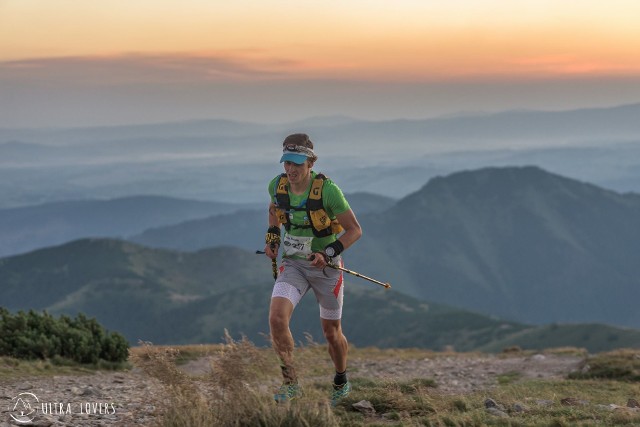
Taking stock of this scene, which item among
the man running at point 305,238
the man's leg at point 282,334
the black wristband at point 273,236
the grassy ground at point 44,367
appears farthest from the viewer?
→ the grassy ground at point 44,367

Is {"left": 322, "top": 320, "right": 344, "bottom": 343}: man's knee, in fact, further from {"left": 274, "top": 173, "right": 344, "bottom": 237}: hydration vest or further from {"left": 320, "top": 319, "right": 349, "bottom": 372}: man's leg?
{"left": 274, "top": 173, "right": 344, "bottom": 237}: hydration vest

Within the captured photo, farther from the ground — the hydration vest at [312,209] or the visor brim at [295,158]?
the visor brim at [295,158]

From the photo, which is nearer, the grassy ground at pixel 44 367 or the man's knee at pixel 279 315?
the man's knee at pixel 279 315

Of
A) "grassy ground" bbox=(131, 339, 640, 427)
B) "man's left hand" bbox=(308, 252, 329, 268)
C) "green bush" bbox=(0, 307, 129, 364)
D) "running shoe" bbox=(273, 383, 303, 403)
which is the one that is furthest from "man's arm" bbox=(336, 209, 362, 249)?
"green bush" bbox=(0, 307, 129, 364)

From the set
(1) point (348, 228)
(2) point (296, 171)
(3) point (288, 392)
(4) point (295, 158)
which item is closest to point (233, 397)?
(3) point (288, 392)

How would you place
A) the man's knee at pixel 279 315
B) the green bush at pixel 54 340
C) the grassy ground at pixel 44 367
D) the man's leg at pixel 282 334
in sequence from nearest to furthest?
1. the man's leg at pixel 282 334
2. the man's knee at pixel 279 315
3. the grassy ground at pixel 44 367
4. the green bush at pixel 54 340

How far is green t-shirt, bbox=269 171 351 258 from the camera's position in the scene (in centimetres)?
935

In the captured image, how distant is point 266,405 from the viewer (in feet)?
25.6

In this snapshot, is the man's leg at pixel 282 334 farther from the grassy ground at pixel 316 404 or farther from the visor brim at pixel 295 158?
the visor brim at pixel 295 158

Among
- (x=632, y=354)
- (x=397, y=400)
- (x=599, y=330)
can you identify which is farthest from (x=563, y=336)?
(x=397, y=400)

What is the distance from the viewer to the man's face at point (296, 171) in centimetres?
931

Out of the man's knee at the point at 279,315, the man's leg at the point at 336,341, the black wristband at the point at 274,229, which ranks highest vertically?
the black wristband at the point at 274,229

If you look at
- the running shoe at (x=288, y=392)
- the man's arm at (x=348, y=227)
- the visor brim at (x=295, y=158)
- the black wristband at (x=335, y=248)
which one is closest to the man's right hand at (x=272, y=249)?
the black wristband at (x=335, y=248)

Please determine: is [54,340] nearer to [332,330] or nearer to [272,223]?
[272,223]
